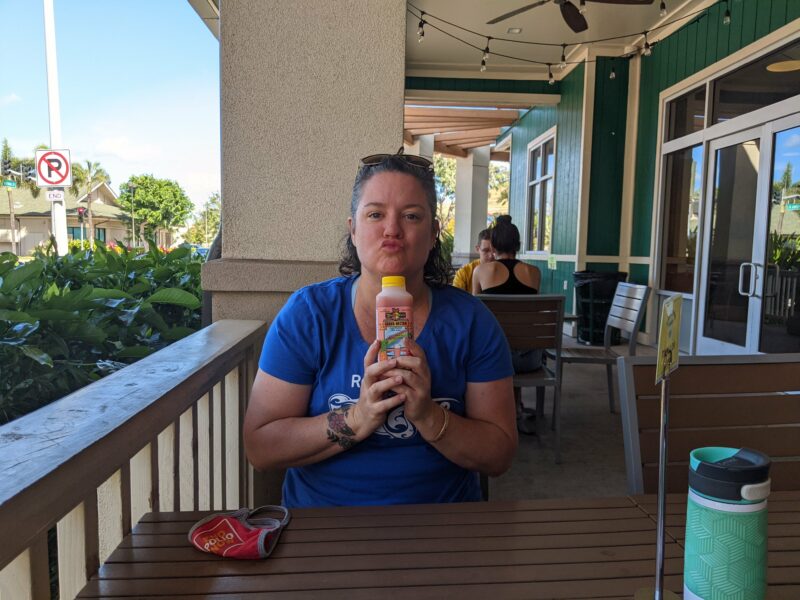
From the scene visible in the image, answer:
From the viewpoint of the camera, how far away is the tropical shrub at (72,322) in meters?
1.49

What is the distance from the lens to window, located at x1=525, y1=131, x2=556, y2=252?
9.16m

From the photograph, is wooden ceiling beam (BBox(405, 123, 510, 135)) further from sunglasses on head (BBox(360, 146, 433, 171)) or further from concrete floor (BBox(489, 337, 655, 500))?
sunglasses on head (BBox(360, 146, 433, 171))

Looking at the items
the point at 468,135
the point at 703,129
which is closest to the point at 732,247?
the point at 703,129

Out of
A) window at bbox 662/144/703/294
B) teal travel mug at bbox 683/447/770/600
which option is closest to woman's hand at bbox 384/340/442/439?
teal travel mug at bbox 683/447/770/600

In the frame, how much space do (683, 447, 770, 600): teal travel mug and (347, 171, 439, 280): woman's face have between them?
75cm

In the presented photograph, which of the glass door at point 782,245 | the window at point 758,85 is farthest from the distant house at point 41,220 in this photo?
the glass door at point 782,245

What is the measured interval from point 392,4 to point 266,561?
1767 millimetres

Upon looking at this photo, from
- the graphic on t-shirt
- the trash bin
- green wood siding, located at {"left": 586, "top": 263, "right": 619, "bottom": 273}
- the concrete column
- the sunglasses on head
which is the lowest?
the trash bin

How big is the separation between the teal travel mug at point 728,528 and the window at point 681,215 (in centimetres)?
586

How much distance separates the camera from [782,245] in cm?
444

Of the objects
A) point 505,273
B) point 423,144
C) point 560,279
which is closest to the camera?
point 505,273

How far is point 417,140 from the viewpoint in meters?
11.8

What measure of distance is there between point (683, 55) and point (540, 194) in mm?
4102

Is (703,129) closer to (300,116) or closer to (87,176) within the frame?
(300,116)
